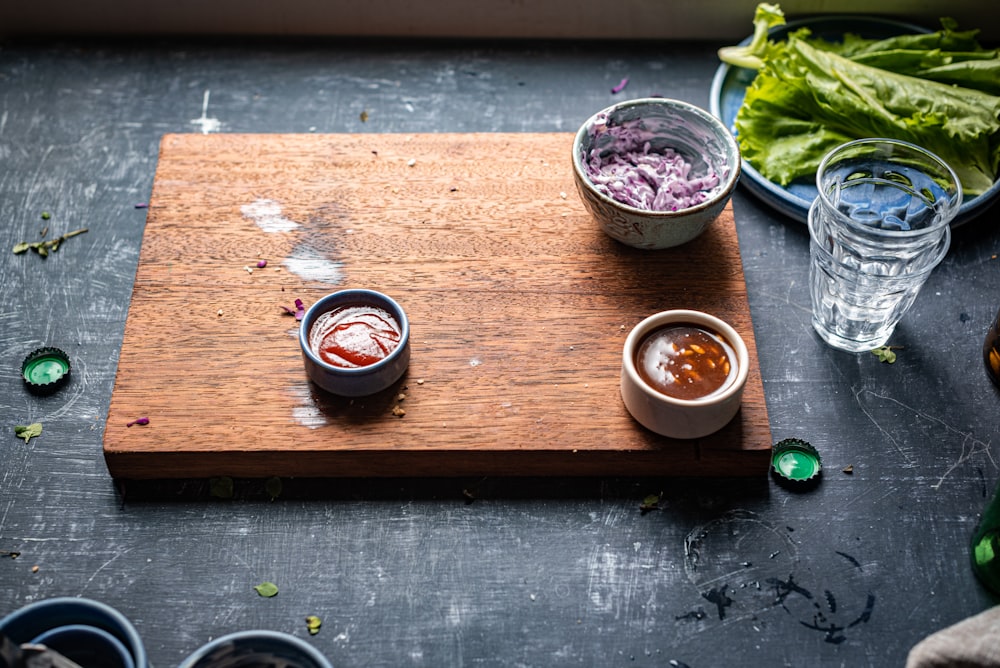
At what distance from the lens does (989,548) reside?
1.36m

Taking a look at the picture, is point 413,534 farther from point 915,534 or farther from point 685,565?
point 915,534

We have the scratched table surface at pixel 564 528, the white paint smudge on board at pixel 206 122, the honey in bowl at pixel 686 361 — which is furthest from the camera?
the white paint smudge on board at pixel 206 122

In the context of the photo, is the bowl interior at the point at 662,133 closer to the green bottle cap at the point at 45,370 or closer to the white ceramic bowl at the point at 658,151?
the white ceramic bowl at the point at 658,151

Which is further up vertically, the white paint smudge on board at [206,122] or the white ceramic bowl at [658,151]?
the white ceramic bowl at [658,151]

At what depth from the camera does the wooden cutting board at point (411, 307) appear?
1.46 meters

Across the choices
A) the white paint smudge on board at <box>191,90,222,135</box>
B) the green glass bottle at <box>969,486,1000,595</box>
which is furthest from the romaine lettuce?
the white paint smudge on board at <box>191,90,222,135</box>

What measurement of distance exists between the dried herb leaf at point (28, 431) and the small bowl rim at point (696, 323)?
2.99 feet

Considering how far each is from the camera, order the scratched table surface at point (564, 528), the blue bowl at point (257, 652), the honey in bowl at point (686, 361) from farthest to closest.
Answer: the honey in bowl at point (686, 361)
the scratched table surface at point (564, 528)
the blue bowl at point (257, 652)

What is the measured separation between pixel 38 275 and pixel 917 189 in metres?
1.54

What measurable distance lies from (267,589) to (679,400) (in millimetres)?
635

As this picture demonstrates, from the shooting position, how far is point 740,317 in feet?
5.26

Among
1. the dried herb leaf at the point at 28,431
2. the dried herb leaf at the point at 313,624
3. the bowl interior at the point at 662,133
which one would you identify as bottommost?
the dried herb leaf at the point at 313,624

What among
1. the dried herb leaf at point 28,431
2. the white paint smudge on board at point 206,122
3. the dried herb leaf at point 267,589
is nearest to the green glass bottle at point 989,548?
the dried herb leaf at point 267,589

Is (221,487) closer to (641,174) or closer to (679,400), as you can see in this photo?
(679,400)
